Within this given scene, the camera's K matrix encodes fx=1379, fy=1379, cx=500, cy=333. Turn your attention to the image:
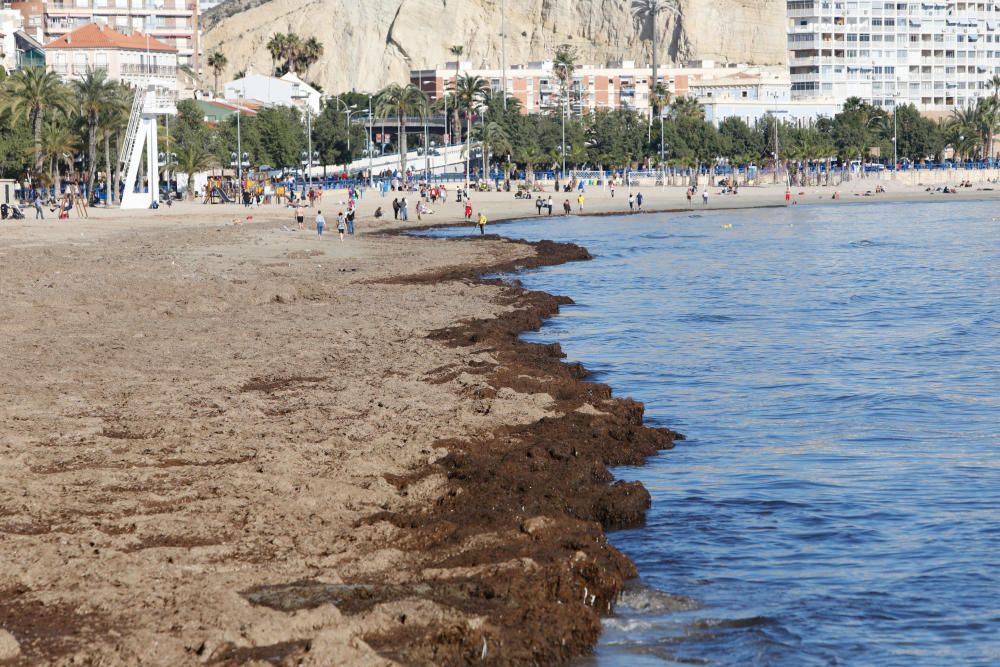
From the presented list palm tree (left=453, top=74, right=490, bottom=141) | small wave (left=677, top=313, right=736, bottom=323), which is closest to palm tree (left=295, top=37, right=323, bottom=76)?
palm tree (left=453, top=74, right=490, bottom=141)

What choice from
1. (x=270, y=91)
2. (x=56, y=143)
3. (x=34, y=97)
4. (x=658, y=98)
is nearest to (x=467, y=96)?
(x=270, y=91)


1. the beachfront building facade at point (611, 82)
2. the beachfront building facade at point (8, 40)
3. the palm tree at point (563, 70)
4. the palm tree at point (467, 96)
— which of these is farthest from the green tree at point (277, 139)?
the palm tree at point (563, 70)

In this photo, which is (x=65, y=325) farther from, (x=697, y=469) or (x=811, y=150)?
(x=811, y=150)

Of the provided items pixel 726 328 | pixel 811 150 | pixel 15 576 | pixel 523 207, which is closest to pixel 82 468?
pixel 15 576

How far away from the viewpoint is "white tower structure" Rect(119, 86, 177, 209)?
7038 centimetres

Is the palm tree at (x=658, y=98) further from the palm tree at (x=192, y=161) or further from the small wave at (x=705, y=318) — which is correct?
the small wave at (x=705, y=318)

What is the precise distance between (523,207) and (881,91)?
307 feet

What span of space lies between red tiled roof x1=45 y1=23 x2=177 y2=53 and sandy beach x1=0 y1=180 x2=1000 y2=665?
85978 millimetres

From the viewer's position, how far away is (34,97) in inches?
2847

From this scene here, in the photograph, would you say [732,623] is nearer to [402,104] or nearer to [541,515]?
[541,515]

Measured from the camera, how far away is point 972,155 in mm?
150375

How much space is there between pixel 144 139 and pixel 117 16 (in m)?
61.3

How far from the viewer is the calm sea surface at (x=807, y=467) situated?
10555 millimetres

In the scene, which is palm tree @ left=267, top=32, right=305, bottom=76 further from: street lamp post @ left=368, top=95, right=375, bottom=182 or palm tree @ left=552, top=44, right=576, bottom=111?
palm tree @ left=552, top=44, right=576, bottom=111
